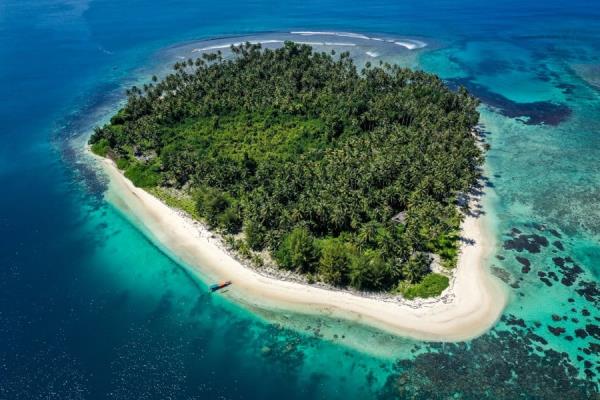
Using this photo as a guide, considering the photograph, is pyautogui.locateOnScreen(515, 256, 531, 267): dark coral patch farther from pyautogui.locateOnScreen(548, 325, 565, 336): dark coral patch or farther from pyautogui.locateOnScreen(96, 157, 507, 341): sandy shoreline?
pyautogui.locateOnScreen(548, 325, 565, 336): dark coral patch

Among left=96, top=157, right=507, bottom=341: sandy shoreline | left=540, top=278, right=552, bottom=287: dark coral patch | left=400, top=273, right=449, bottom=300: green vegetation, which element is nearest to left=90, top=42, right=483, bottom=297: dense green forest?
left=400, top=273, right=449, bottom=300: green vegetation

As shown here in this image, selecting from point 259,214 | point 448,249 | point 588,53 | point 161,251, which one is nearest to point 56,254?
point 161,251

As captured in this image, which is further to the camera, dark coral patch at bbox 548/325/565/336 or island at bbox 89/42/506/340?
island at bbox 89/42/506/340

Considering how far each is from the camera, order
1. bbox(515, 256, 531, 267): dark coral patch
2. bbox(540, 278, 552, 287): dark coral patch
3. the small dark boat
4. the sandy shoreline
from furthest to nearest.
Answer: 1. bbox(515, 256, 531, 267): dark coral patch
2. the small dark boat
3. bbox(540, 278, 552, 287): dark coral patch
4. the sandy shoreline

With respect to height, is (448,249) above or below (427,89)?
below

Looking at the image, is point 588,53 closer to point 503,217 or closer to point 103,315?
point 503,217

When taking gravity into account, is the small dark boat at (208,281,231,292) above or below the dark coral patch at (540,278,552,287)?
below

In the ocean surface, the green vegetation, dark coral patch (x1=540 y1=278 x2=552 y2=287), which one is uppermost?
the green vegetation

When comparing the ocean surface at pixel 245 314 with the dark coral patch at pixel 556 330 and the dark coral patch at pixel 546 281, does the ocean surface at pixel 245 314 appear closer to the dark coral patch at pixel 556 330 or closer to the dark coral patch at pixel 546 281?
the dark coral patch at pixel 556 330
